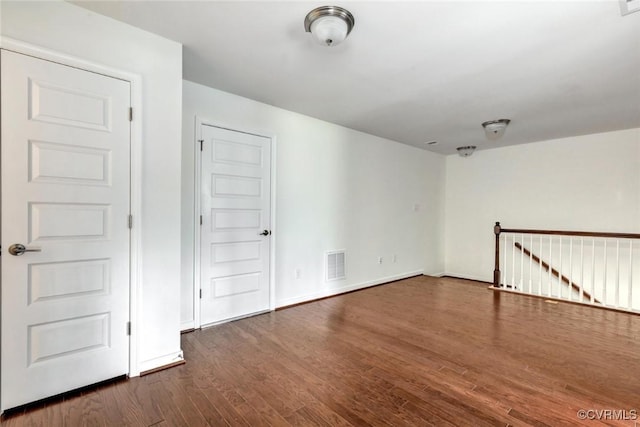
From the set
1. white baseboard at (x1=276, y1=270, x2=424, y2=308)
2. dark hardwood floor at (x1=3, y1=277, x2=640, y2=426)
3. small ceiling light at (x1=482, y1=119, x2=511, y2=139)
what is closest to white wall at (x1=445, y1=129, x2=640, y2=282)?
white baseboard at (x1=276, y1=270, x2=424, y2=308)

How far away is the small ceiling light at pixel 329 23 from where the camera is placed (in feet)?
6.09

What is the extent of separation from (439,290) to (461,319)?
1.36 m

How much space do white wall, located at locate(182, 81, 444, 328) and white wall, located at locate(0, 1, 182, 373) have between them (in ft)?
2.14

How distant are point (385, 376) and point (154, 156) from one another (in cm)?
240

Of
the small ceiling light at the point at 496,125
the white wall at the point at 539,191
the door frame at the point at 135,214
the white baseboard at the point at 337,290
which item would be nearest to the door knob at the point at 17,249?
the door frame at the point at 135,214

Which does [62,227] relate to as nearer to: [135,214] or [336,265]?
[135,214]

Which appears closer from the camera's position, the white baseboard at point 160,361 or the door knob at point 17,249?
the door knob at point 17,249

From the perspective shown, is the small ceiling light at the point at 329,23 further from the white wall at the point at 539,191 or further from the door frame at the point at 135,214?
the white wall at the point at 539,191

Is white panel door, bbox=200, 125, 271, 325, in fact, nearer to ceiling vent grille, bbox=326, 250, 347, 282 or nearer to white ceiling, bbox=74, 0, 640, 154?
white ceiling, bbox=74, 0, 640, 154

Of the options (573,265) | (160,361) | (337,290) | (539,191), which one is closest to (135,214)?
(160,361)

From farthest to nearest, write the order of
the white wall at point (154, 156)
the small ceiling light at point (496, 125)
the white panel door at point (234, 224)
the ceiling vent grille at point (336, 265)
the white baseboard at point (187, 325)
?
the ceiling vent grille at point (336, 265) → the small ceiling light at point (496, 125) → the white panel door at point (234, 224) → the white baseboard at point (187, 325) → the white wall at point (154, 156)

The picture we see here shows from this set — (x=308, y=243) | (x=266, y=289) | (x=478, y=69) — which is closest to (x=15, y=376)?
(x=266, y=289)

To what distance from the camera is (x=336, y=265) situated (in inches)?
172

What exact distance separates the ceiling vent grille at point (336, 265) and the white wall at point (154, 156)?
232 cm
